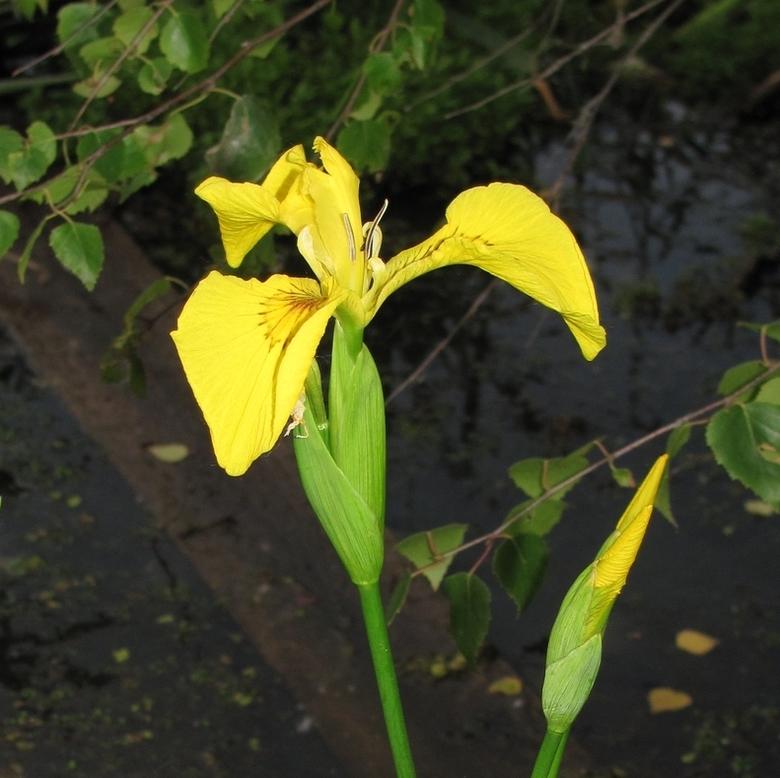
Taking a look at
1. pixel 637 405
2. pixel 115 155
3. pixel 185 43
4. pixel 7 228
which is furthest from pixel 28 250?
pixel 637 405

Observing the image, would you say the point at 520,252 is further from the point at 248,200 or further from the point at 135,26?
the point at 135,26

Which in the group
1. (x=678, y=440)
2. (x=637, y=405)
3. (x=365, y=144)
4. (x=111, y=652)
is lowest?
(x=637, y=405)

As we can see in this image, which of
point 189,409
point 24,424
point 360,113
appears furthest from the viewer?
point 24,424

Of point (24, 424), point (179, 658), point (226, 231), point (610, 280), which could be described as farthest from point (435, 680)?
point (610, 280)

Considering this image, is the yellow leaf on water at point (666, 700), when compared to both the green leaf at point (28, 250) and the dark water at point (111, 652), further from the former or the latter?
the green leaf at point (28, 250)

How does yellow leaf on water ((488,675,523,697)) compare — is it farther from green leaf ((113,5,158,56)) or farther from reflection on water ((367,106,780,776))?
green leaf ((113,5,158,56))

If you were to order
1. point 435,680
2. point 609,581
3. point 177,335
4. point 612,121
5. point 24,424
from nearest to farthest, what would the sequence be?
1. point 177,335
2. point 609,581
3. point 435,680
4. point 24,424
5. point 612,121

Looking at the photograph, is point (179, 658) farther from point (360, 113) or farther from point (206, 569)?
point (360, 113)

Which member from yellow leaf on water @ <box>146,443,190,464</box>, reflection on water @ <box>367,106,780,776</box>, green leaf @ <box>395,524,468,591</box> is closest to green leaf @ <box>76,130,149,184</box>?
green leaf @ <box>395,524,468,591</box>
